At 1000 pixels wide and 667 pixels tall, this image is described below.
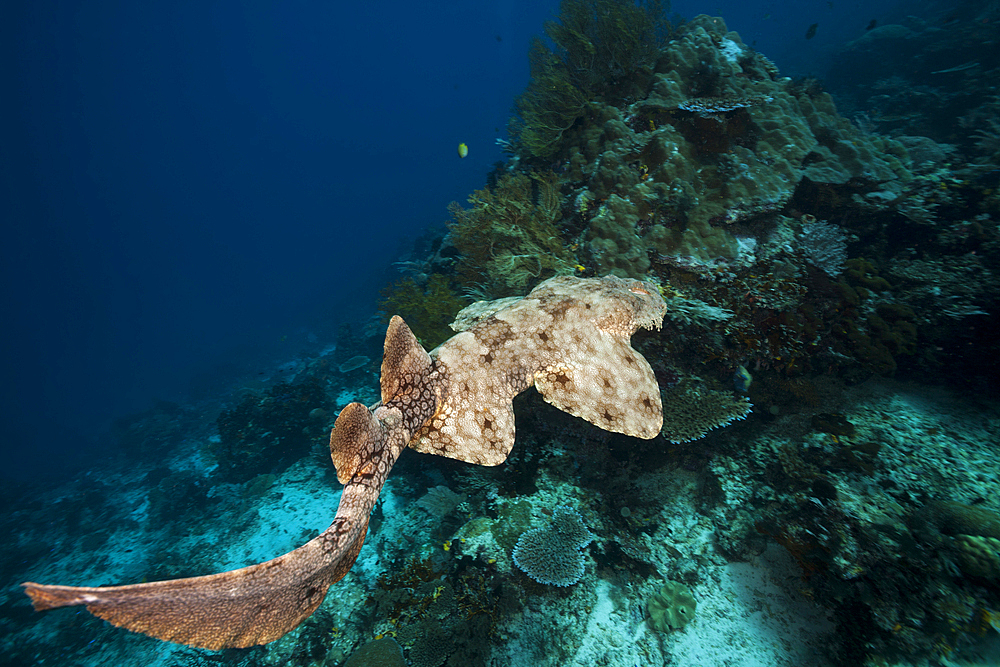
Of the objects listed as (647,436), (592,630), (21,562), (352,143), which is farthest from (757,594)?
(352,143)

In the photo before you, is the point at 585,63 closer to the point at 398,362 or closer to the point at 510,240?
the point at 510,240

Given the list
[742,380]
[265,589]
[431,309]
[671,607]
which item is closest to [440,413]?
[265,589]

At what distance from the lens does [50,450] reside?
29656 millimetres

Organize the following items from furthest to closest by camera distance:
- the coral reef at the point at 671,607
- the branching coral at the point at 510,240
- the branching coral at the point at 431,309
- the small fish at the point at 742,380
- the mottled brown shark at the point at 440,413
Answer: the branching coral at the point at 431,309 < the branching coral at the point at 510,240 < the small fish at the point at 742,380 < the coral reef at the point at 671,607 < the mottled brown shark at the point at 440,413

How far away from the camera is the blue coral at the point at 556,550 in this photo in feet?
16.0

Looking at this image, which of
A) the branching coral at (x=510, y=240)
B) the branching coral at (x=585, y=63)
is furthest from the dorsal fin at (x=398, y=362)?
the branching coral at (x=585, y=63)

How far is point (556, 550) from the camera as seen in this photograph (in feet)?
16.5

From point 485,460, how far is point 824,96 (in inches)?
461

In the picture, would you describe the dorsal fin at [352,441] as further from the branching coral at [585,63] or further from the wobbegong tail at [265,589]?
the branching coral at [585,63]

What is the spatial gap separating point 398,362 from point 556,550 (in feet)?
12.8

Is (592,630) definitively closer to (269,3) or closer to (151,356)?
(151,356)

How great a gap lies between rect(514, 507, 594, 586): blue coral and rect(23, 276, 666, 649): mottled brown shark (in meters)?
2.51

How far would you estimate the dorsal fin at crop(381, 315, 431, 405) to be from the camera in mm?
2990

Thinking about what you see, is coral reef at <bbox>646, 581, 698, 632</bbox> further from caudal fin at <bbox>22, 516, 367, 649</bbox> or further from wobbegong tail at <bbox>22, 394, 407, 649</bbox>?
Answer: caudal fin at <bbox>22, 516, 367, 649</bbox>
